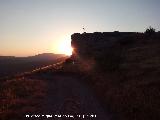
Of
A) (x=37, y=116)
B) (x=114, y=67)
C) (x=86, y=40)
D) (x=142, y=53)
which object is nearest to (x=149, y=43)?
(x=142, y=53)

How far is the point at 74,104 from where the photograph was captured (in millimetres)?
27469

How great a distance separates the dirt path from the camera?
2368 centimetres

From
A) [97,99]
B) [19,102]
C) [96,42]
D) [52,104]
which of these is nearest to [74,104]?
[52,104]

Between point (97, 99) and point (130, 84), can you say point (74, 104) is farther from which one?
point (130, 84)

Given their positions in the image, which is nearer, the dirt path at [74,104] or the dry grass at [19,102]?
the dry grass at [19,102]

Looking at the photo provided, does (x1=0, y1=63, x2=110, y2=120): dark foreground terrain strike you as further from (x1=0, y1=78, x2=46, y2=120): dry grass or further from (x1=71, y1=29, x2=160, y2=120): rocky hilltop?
(x1=71, y1=29, x2=160, y2=120): rocky hilltop

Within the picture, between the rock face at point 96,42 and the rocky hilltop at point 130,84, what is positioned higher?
the rock face at point 96,42

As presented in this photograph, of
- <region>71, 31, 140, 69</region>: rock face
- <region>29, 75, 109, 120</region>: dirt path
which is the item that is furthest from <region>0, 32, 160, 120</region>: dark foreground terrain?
<region>71, 31, 140, 69</region>: rock face

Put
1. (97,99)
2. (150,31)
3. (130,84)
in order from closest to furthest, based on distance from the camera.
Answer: (97,99) < (130,84) < (150,31)

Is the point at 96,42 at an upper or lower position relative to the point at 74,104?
upper

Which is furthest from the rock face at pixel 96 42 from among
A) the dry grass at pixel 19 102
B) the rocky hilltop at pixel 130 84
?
the dry grass at pixel 19 102

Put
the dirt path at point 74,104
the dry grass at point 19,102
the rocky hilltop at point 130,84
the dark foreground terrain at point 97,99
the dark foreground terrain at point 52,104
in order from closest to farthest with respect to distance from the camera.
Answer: the dry grass at point 19,102
the dark foreground terrain at point 52,104
the dark foreground terrain at point 97,99
the dirt path at point 74,104
the rocky hilltop at point 130,84

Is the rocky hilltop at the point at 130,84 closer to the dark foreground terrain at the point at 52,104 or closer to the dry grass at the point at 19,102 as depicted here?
the dark foreground terrain at the point at 52,104

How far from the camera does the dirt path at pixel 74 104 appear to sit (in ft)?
77.7
